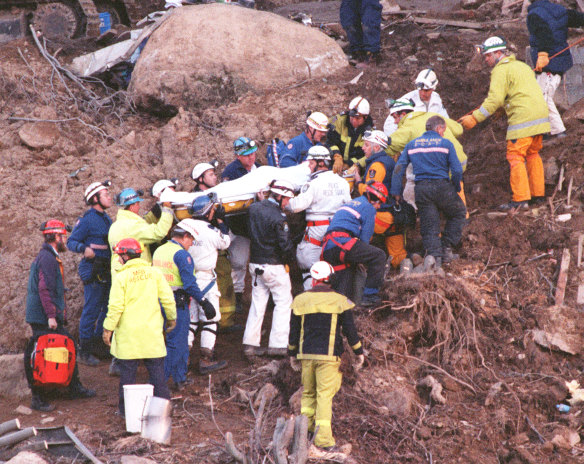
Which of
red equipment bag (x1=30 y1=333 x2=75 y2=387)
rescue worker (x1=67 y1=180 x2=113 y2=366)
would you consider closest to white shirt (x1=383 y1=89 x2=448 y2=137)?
rescue worker (x1=67 y1=180 x2=113 y2=366)

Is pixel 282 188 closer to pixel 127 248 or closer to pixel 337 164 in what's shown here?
pixel 337 164

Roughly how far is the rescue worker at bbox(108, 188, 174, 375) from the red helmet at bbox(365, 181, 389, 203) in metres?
2.35

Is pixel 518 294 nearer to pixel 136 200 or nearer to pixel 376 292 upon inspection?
pixel 376 292

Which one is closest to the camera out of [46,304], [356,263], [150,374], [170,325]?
[150,374]

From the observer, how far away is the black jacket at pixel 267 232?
9133 millimetres

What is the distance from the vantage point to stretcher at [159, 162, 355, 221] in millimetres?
9320

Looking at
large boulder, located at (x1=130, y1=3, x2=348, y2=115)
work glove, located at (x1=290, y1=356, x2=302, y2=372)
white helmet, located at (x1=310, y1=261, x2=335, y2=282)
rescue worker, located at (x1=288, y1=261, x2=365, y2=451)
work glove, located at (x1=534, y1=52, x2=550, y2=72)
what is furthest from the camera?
large boulder, located at (x1=130, y1=3, x2=348, y2=115)

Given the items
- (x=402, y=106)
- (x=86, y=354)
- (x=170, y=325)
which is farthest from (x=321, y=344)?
(x=402, y=106)

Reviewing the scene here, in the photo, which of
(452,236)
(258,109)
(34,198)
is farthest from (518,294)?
(34,198)

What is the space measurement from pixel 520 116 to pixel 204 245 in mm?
4364

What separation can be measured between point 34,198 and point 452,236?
640 centimetres

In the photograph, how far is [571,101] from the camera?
456 inches

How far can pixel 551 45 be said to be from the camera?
10680 mm

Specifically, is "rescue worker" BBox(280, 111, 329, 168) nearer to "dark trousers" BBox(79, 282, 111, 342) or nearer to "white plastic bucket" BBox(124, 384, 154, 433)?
"dark trousers" BBox(79, 282, 111, 342)
